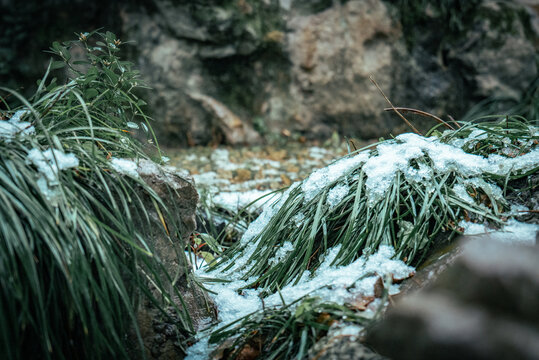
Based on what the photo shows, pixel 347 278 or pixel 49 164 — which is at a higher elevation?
pixel 49 164

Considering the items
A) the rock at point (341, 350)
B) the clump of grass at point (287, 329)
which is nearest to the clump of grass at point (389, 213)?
the clump of grass at point (287, 329)

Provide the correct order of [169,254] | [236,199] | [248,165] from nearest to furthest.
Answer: [169,254] → [236,199] → [248,165]

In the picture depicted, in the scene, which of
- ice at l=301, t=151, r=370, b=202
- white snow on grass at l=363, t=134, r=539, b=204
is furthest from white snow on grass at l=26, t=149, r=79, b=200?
white snow on grass at l=363, t=134, r=539, b=204

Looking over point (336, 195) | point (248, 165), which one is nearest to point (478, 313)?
point (336, 195)

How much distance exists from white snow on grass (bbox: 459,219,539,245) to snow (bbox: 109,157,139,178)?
1.00 meters

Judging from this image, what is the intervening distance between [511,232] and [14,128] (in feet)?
4.67

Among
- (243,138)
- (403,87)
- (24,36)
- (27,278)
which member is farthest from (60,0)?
(27,278)

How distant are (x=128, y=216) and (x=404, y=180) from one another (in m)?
0.90

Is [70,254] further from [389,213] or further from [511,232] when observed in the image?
[511,232]

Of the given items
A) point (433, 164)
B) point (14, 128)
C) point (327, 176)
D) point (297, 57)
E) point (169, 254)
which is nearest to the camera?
point (14, 128)

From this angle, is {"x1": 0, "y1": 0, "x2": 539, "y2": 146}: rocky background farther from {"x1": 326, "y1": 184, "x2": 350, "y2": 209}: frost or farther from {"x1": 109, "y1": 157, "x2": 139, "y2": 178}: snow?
{"x1": 109, "y1": 157, "x2": 139, "y2": 178}: snow

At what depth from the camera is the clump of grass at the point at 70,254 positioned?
3.24 ft

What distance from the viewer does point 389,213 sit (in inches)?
54.2

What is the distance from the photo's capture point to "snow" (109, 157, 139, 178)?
4.07ft
